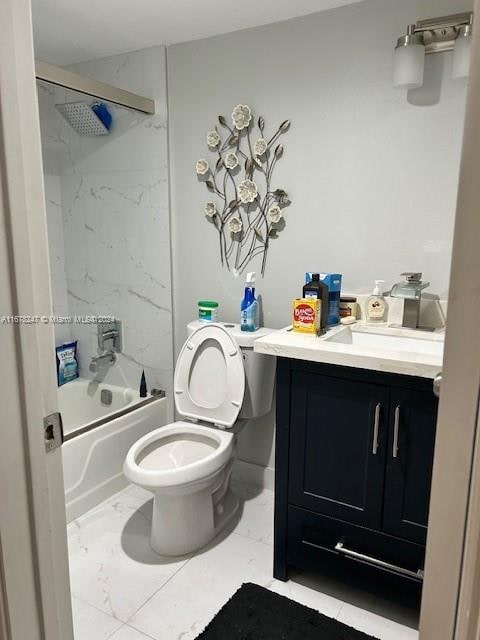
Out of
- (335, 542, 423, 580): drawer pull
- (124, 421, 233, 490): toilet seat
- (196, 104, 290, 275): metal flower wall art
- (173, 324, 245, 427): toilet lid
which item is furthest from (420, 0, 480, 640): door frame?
(196, 104, 290, 275): metal flower wall art

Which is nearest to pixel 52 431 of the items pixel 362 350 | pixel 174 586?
pixel 362 350

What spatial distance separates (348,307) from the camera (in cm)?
203

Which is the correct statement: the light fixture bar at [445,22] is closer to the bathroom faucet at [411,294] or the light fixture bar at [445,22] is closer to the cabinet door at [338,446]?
the bathroom faucet at [411,294]

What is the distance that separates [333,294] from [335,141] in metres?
0.68

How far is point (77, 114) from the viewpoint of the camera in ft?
8.05

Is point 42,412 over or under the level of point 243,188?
under

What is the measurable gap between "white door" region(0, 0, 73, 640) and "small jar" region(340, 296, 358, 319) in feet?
4.69

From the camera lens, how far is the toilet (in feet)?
6.22

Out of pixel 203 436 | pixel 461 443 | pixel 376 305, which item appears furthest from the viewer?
pixel 203 436

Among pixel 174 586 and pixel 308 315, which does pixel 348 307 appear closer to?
pixel 308 315

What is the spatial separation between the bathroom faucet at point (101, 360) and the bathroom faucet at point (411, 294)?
168 cm

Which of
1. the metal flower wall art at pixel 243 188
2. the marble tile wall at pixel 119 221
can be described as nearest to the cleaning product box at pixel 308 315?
the metal flower wall art at pixel 243 188

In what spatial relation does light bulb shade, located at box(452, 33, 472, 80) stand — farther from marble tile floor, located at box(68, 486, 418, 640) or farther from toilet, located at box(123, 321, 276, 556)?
marble tile floor, located at box(68, 486, 418, 640)

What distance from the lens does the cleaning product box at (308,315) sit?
1.75m
